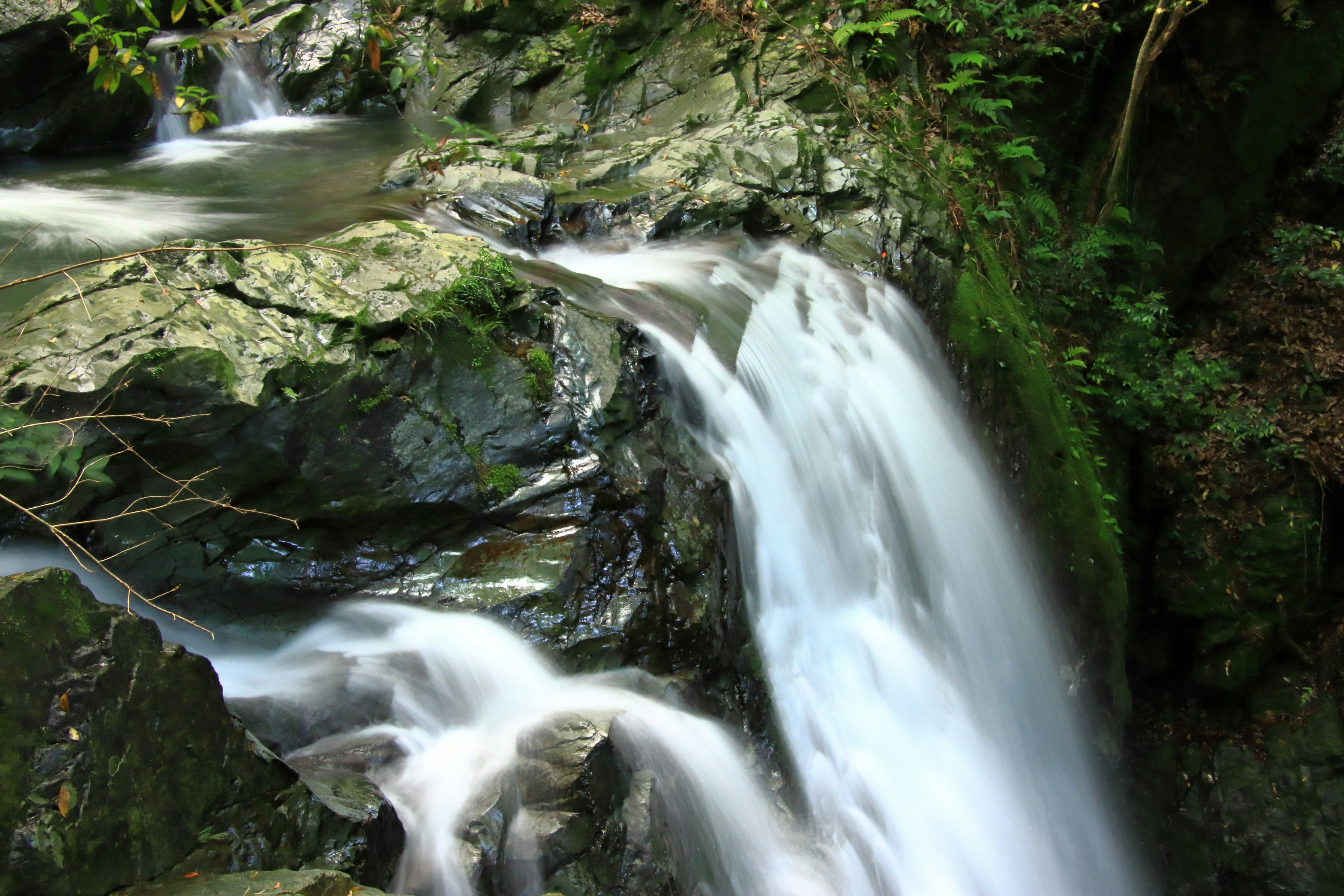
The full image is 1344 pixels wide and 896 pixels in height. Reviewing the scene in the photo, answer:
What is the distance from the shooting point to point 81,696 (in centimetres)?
253

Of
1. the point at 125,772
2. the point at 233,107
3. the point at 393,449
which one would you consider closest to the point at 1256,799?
the point at 393,449

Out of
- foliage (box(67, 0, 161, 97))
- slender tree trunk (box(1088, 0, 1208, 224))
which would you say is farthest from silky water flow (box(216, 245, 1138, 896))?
slender tree trunk (box(1088, 0, 1208, 224))

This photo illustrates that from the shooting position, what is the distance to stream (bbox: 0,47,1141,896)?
147 inches

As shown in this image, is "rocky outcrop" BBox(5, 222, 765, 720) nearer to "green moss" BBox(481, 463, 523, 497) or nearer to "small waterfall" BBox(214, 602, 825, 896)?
"green moss" BBox(481, 463, 523, 497)

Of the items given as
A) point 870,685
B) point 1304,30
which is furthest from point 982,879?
point 1304,30

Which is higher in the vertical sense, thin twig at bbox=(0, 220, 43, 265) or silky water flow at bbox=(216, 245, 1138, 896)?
thin twig at bbox=(0, 220, 43, 265)

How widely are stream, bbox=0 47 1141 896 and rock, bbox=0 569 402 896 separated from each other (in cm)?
46

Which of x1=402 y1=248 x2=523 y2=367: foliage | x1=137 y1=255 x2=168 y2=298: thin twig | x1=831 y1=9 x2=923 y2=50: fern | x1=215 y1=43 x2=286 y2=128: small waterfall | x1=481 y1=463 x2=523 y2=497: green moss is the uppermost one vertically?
x1=831 y1=9 x2=923 y2=50: fern

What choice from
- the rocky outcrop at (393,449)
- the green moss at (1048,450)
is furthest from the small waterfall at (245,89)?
the green moss at (1048,450)

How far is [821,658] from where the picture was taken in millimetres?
4898

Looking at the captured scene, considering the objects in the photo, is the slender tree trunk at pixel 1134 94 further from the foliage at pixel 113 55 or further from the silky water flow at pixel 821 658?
the foliage at pixel 113 55

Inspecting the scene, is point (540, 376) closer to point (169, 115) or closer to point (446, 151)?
point (446, 151)

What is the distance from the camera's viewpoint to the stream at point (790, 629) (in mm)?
3736

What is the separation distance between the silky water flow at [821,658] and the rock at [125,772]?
0.45 m
